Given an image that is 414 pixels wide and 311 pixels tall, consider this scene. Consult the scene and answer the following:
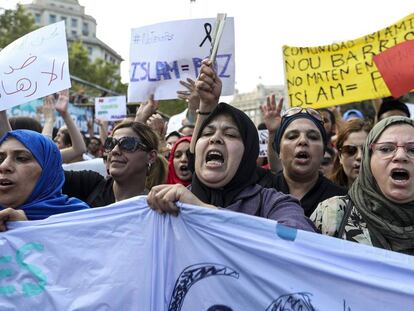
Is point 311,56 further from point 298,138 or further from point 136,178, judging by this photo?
point 136,178

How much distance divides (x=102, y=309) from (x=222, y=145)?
94cm

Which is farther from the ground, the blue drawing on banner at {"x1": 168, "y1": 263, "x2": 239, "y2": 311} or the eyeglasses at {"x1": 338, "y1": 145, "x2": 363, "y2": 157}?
the eyeglasses at {"x1": 338, "y1": 145, "x2": 363, "y2": 157}

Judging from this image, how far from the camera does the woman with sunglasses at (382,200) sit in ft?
7.76

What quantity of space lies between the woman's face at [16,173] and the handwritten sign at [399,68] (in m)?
2.85

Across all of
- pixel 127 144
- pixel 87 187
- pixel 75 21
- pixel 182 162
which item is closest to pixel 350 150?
pixel 182 162

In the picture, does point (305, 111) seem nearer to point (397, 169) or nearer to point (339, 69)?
point (397, 169)

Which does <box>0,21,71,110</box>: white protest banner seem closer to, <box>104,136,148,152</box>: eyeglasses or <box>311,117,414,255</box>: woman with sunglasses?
<box>104,136,148,152</box>: eyeglasses

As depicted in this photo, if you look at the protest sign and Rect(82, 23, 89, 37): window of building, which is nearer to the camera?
the protest sign

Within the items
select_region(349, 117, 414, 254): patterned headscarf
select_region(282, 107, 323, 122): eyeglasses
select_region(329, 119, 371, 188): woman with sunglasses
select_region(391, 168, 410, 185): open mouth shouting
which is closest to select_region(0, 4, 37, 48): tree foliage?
select_region(329, 119, 371, 188): woman with sunglasses

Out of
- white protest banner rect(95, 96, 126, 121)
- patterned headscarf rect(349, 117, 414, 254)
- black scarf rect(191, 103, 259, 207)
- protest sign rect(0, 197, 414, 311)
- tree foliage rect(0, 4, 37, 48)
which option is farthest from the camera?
tree foliage rect(0, 4, 37, 48)

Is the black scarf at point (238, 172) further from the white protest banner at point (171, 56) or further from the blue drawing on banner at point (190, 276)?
the white protest banner at point (171, 56)

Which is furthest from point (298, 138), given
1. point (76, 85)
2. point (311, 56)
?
point (76, 85)

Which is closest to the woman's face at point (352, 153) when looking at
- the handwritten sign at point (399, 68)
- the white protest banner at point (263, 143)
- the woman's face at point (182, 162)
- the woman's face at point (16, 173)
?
the handwritten sign at point (399, 68)

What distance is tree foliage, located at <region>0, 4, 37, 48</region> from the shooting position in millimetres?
27438
